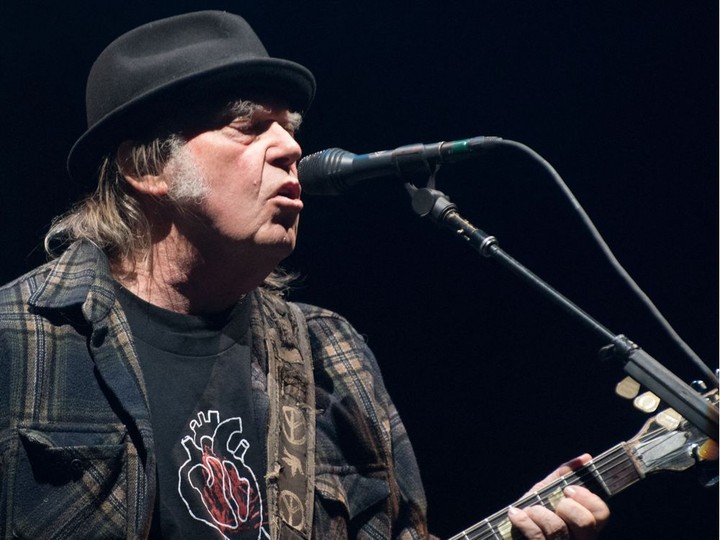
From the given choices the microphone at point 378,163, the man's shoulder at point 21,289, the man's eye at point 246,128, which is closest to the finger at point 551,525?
the microphone at point 378,163

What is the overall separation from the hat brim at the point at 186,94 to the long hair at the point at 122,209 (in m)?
0.04

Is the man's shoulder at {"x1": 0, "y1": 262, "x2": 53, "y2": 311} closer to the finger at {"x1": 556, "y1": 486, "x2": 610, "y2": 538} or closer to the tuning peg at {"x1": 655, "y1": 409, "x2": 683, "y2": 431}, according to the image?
the finger at {"x1": 556, "y1": 486, "x2": 610, "y2": 538}

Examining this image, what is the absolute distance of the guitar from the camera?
203cm

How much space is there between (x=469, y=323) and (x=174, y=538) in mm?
1520

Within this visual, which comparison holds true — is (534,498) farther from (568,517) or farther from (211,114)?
(211,114)

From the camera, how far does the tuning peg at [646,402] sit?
5.74 ft

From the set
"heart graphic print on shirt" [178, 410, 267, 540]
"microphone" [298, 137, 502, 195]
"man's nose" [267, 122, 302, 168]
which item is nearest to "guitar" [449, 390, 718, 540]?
"heart graphic print on shirt" [178, 410, 267, 540]

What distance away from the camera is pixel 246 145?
2.28 meters

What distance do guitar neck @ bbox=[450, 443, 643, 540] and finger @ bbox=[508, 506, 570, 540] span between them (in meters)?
0.04

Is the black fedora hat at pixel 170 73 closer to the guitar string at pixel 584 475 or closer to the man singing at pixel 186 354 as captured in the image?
the man singing at pixel 186 354

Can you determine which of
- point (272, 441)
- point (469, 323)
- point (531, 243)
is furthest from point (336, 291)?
point (272, 441)

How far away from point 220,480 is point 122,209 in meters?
0.79

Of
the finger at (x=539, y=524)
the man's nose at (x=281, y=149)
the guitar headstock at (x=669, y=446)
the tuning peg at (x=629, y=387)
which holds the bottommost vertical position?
the finger at (x=539, y=524)

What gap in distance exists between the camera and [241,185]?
224 cm
